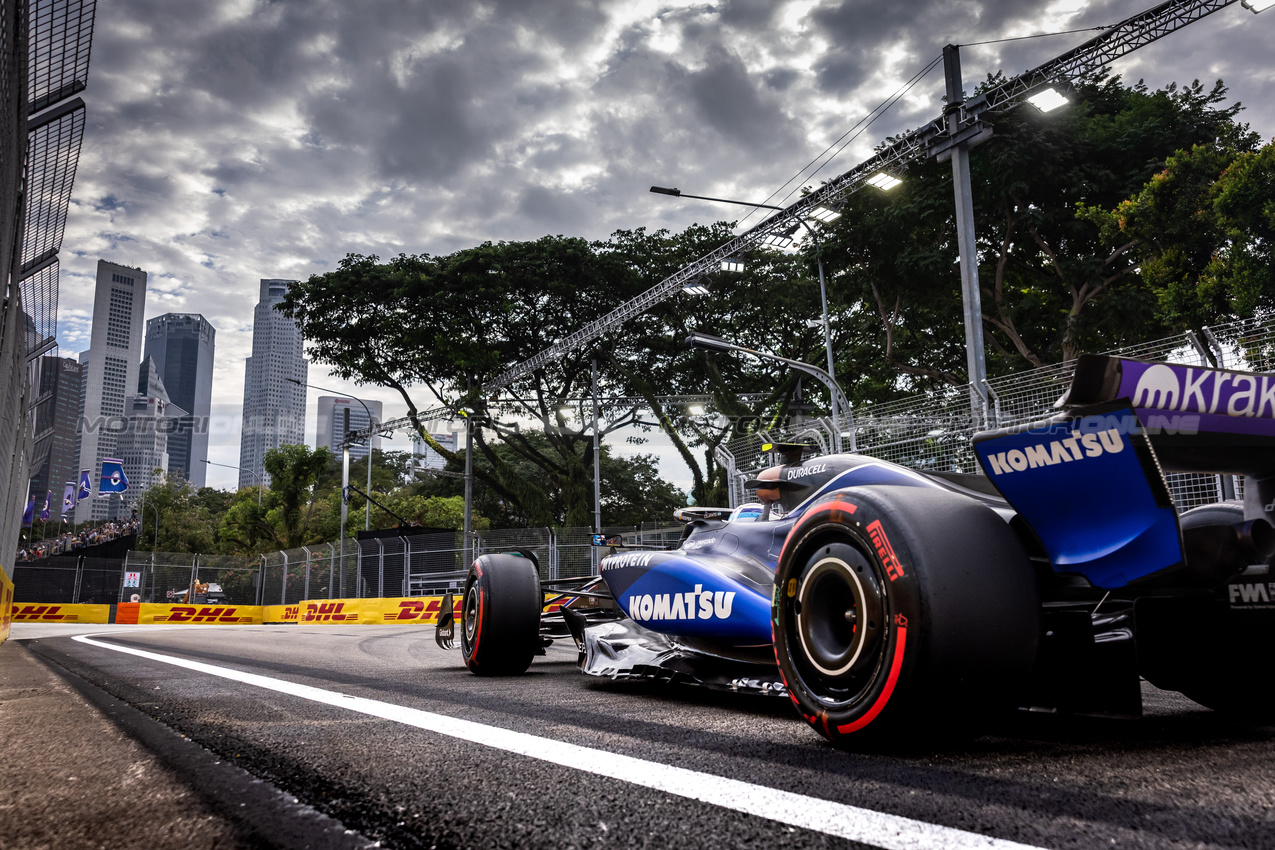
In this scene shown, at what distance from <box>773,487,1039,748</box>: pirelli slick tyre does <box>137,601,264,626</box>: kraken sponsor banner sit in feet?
85.4

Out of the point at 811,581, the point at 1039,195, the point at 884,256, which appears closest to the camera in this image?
the point at 811,581

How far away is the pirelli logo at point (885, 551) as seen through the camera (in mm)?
2074

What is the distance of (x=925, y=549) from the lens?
2051 mm

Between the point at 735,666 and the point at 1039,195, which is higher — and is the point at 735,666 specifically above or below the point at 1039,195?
below

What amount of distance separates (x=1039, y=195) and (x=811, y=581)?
20188mm

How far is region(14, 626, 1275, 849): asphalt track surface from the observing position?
4.42 ft

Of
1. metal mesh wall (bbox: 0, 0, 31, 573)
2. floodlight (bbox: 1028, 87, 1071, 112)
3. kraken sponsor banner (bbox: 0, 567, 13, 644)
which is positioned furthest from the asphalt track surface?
floodlight (bbox: 1028, 87, 1071, 112)

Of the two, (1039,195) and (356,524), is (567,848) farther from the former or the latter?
(356,524)

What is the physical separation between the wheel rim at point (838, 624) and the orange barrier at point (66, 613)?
2903cm

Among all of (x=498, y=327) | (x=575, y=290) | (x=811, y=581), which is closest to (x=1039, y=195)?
(x=575, y=290)

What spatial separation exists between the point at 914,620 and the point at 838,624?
429mm

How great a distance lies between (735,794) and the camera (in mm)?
1593

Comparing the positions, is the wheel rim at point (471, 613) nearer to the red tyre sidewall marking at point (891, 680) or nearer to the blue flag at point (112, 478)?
the red tyre sidewall marking at point (891, 680)

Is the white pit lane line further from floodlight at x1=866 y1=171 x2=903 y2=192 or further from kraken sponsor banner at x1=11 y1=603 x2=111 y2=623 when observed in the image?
kraken sponsor banner at x1=11 y1=603 x2=111 y2=623
